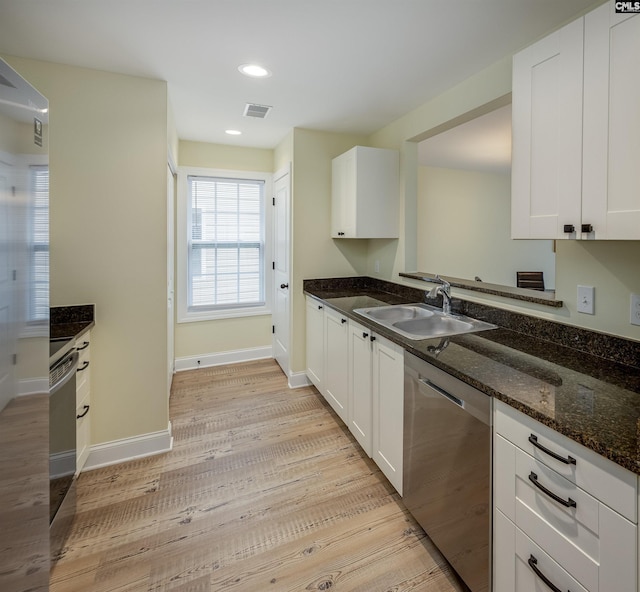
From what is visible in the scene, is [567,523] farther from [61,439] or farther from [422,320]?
[61,439]

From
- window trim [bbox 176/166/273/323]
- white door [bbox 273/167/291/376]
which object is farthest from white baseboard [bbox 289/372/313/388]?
window trim [bbox 176/166/273/323]

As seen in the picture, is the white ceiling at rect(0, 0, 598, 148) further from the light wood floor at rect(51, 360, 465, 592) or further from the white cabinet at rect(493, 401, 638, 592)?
the light wood floor at rect(51, 360, 465, 592)

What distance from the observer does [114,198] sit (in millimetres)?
2217

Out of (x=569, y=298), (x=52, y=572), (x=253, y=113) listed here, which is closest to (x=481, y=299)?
(x=569, y=298)

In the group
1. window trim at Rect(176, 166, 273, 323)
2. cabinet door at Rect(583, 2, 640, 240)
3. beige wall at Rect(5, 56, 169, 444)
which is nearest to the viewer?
cabinet door at Rect(583, 2, 640, 240)

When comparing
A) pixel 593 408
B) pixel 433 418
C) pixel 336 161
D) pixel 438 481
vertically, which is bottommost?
pixel 438 481

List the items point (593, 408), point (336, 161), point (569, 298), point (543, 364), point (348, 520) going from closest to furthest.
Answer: point (593, 408)
point (543, 364)
point (569, 298)
point (348, 520)
point (336, 161)

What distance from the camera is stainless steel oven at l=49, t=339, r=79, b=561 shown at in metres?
1.43

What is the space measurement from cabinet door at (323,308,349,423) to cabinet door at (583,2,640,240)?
5.05 feet

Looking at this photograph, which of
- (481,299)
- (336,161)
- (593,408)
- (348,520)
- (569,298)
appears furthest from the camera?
(336,161)

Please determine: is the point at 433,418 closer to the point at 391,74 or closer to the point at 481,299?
the point at 481,299

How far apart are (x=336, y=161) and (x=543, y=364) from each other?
8.32 ft

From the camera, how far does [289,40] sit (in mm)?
1856

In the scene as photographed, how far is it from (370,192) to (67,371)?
95.5 inches
